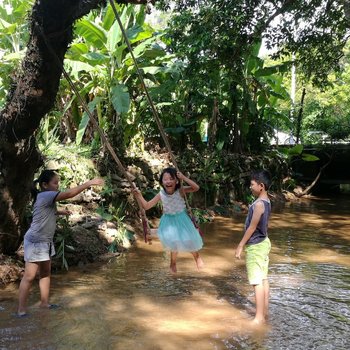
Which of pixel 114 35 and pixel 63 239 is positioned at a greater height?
pixel 114 35

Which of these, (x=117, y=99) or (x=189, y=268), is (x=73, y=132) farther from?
(x=189, y=268)

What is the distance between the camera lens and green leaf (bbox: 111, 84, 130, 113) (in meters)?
8.34

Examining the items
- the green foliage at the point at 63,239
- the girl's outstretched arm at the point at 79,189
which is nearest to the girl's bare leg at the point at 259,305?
the girl's outstretched arm at the point at 79,189

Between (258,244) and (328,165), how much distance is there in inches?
620

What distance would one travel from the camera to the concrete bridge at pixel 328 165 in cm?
1694

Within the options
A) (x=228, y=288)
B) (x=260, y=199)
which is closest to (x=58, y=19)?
(x=260, y=199)

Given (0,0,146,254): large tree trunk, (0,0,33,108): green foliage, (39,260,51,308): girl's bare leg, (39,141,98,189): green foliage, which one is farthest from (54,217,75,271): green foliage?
(0,0,33,108): green foliage

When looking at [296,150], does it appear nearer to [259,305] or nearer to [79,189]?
[259,305]

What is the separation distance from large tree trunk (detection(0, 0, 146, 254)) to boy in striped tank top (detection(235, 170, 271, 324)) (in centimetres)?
212

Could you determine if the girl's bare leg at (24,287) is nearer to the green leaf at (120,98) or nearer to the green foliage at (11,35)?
the green leaf at (120,98)

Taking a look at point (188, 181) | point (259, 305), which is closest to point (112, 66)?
point (188, 181)

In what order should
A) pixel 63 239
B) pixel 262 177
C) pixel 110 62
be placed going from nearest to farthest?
pixel 262 177, pixel 63 239, pixel 110 62

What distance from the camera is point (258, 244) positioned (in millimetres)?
4230

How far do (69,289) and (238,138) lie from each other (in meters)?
9.83
